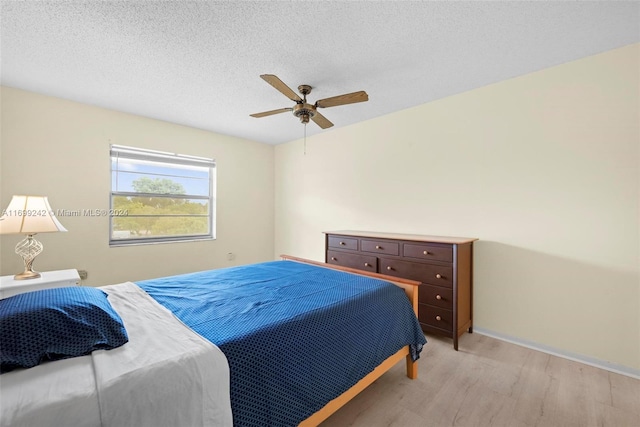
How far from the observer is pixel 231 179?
14.5 feet

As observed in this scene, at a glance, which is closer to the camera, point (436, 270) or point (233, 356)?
point (233, 356)

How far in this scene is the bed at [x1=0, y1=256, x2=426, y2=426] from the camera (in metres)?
0.85

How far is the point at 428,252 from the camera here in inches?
101

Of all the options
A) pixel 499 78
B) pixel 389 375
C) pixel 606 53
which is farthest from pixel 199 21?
pixel 606 53

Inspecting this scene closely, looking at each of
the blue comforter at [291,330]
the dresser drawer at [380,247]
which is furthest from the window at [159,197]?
the dresser drawer at [380,247]

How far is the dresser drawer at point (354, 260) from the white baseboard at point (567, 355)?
118 cm

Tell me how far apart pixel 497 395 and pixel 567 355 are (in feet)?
3.28

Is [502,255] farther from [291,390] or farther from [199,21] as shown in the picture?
[199,21]

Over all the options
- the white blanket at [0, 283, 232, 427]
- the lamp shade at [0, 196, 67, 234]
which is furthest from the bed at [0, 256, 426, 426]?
the lamp shade at [0, 196, 67, 234]

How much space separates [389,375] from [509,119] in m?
2.50

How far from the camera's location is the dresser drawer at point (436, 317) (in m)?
2.45

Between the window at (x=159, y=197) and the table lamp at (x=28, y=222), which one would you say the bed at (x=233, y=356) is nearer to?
the table lamp at (x=28, y=222)

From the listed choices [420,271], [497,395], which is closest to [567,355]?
[497,395]

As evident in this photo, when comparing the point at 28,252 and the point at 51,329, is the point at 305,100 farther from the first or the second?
the point at 28,252
